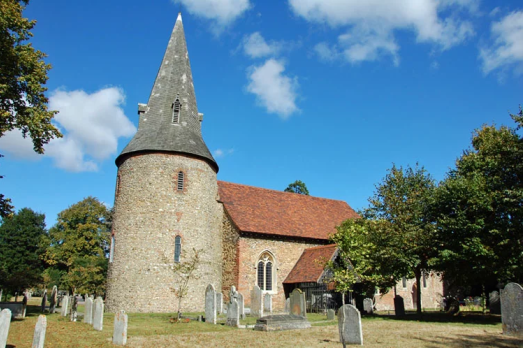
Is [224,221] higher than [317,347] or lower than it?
higher

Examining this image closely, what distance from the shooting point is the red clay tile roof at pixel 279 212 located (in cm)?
2831

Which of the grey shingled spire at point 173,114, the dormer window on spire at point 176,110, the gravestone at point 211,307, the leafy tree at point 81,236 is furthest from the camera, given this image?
the leafy tree at point 81,236

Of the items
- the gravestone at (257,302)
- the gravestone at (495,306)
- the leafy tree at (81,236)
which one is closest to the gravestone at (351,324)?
the gravestone at (257,302)

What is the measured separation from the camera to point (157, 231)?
23938mm

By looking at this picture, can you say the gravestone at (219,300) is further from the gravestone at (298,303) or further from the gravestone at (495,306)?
the gravestone at (495,306)

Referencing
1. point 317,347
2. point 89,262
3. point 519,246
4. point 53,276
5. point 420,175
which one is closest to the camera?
point 317,347

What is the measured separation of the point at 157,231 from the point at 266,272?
8300 mm

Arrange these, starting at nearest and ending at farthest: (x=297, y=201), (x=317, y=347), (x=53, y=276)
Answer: (x=317, y=347), (x=297, y=201), (x=53, y=276)

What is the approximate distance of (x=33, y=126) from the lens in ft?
57.2

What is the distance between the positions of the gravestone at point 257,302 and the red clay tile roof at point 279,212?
218 inches

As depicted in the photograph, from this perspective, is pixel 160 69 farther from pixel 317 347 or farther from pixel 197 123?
pixel 317 347

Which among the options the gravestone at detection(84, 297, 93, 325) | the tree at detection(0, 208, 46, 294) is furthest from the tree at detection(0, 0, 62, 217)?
the tree at detection(0, 208, 46, 294)

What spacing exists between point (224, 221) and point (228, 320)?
11.3 metres

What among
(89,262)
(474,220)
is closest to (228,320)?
(474,220)
